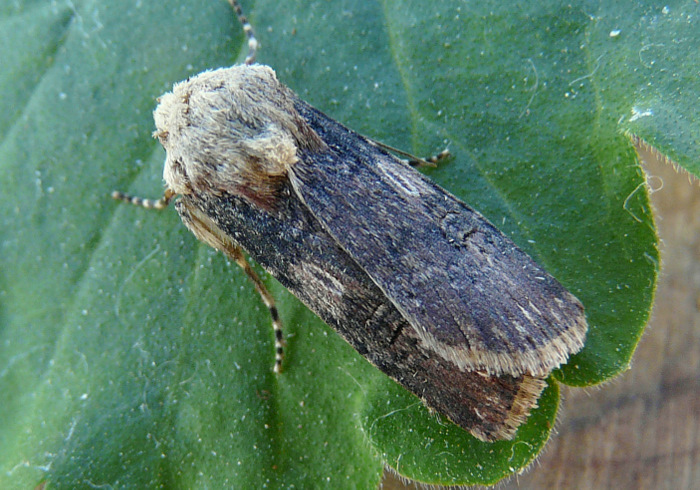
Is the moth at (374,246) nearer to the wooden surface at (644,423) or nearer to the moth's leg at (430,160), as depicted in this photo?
the moth's leg at (430,160)

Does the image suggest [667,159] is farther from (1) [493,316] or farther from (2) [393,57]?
(2) [393,57]

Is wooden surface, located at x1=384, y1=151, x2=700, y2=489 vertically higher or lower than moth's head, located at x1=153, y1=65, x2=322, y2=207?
lower

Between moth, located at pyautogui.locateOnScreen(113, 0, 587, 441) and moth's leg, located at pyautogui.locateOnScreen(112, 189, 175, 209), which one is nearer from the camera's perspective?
moth, located at pyautogui.locateOnScreen(113, 0, 587, 441)

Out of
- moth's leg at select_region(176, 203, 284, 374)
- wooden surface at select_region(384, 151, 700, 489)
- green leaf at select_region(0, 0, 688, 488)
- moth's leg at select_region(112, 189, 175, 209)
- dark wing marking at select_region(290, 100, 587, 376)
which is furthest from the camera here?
wooden surface at select_region(384, 151, 700, 489)

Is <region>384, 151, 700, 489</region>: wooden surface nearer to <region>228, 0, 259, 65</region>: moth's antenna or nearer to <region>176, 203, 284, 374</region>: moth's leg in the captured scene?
<region>176, 203, 284, 374</region>: moth's leg

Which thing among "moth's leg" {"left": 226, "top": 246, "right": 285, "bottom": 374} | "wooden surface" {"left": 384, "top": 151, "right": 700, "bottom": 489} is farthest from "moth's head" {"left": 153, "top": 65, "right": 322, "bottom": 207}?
"wooden surface" {"left": 384, "top": 151, "right": 700, "bottom": 489}

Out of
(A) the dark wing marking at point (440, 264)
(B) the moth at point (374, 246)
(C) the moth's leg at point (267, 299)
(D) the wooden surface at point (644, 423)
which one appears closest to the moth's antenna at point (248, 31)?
(B) the moth at point (374, 246)
